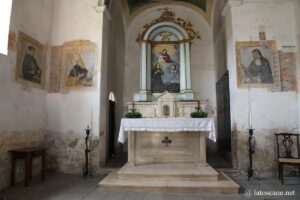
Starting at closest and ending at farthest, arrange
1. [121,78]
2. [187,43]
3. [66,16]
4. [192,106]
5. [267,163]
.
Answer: [267,163], [66,16], [192,106], [187,43], [121,78]

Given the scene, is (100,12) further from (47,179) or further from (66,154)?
(47,179)

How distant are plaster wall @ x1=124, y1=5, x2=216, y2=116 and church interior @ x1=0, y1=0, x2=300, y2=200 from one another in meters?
1.92

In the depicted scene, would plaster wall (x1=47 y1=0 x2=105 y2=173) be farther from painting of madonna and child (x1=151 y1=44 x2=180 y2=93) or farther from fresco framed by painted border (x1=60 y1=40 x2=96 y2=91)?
painting of madonna and child (x1=151 y1=44 x2=180 y2=93)

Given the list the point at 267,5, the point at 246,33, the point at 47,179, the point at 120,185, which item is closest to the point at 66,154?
the point at 47,179

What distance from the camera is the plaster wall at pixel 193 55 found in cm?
934

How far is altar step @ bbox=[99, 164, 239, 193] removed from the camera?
14.6 ft

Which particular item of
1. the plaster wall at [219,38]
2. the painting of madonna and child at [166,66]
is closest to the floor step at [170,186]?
the plaster wall at [219,38]

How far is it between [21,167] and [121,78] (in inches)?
195

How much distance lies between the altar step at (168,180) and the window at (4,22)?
3527 mm

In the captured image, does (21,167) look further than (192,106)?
No

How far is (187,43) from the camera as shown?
27.3 feet

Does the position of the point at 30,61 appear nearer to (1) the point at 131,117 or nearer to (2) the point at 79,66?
(2) the point at 79,66

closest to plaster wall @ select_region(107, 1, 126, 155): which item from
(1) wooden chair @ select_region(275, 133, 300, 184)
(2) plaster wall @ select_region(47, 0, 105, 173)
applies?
(2) plaster wall @ select_region(47, 0, 105, 173)

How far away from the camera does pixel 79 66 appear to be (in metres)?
6.36
